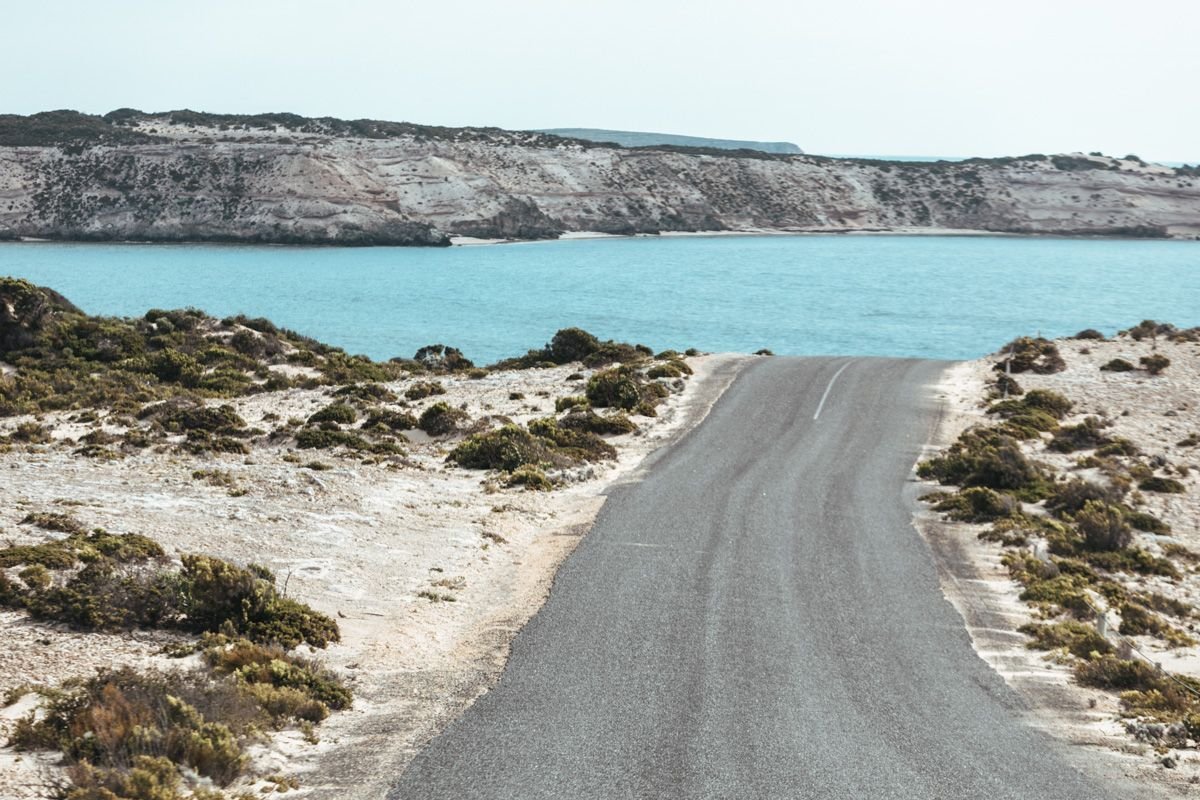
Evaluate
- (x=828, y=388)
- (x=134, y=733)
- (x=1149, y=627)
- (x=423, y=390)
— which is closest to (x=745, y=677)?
(x=134, y=733)

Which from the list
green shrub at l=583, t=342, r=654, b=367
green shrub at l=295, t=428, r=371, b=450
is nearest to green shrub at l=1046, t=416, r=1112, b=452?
green shrub at l=583, t=342, r=654, b=367

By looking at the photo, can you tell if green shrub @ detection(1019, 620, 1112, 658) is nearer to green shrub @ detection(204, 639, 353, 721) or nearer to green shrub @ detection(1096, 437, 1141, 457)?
green shrub @ detection(204, 639, 353, 721)

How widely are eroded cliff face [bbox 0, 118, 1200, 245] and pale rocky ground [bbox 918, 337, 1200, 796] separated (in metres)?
114

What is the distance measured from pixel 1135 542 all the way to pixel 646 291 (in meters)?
87.6

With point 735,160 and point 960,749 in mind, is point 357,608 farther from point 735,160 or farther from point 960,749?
point 735,160

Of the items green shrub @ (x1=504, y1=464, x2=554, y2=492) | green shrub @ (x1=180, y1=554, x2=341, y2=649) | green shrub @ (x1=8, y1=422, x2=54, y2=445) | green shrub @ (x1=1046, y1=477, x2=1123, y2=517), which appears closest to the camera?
green shrub @ (x1=180, y1=554, x2=341, y2=649)

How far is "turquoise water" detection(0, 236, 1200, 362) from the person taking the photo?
84875mm

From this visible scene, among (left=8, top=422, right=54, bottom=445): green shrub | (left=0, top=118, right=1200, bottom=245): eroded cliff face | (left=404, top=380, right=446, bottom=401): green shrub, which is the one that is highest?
(left=0, top=118, right=1200, bottom=245): eroded cliff face

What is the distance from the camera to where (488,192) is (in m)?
162

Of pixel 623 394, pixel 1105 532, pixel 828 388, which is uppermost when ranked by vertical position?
pixel 828 388

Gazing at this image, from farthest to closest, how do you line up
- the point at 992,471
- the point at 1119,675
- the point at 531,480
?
the point at 992,471, the point at 531,480, the point at 1119,675

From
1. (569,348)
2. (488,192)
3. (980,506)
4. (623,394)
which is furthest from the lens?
(488,192)

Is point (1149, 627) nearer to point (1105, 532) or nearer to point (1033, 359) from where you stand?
point (1105, 532)

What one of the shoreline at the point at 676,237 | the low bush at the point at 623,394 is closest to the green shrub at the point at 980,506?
the low bush at the point at 623,394
